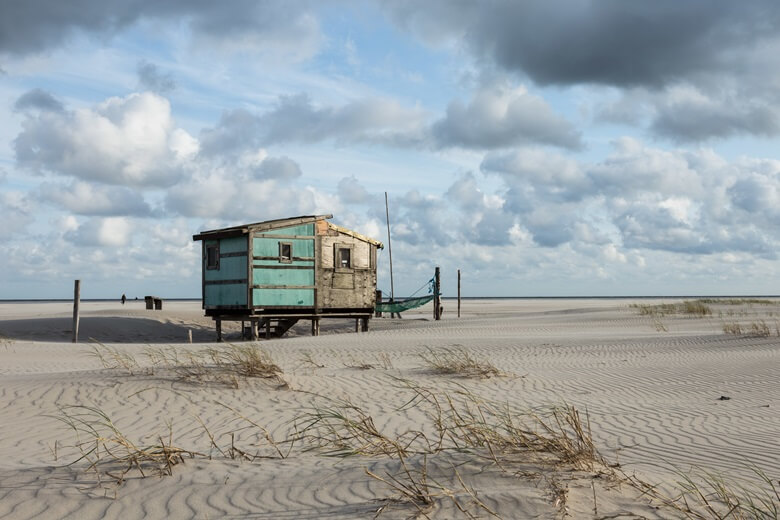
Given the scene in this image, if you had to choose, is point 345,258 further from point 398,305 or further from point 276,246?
point 398,305

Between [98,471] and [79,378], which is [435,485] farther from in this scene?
[79,378]

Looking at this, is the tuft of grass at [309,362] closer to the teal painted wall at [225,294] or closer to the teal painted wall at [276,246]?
the teal painted wall at [276,246]

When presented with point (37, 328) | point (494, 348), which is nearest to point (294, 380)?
point (494, 348)

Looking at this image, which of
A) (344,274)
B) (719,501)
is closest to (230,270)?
(344,274)

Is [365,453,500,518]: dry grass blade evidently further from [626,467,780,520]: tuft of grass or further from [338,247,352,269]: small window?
[338,247,352,269]: small window

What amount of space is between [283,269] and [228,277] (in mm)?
2029

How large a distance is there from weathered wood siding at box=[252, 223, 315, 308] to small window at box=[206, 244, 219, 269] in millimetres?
2089

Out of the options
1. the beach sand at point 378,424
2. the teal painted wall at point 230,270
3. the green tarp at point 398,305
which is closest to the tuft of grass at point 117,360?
the beach sand at point 378,424

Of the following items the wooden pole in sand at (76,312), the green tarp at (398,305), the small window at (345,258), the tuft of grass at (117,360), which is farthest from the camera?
the green tarp at (398,305)

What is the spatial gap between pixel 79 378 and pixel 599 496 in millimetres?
8648

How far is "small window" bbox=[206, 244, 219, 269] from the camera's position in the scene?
25047 mm

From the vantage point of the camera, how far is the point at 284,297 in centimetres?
2455

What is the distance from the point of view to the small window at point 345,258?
2552 centimetres

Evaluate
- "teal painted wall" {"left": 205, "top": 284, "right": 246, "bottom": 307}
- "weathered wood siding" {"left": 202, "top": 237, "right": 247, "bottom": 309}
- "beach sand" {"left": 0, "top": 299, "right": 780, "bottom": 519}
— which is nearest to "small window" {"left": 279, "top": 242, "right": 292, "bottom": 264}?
"weathered wood siding" {"left": 202, "top": 237, "right": 247, "bottom": 309}
